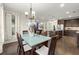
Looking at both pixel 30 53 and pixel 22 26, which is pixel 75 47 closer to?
pixel 30 53

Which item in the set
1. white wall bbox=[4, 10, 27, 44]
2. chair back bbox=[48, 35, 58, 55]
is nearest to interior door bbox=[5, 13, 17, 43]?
white wall bbox=[4, 10, 27, 44]

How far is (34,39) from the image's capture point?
1.79 meters

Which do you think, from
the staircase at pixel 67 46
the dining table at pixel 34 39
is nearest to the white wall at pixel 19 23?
the dining table at pixel 34 39

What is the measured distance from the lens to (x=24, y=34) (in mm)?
1710

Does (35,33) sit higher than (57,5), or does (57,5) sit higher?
(57,5)

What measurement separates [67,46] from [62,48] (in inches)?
4.0

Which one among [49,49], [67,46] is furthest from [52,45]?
[67,46]

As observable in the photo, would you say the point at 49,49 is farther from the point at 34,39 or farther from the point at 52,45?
the point at 34,39

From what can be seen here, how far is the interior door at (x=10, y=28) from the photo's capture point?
1675 millimetres

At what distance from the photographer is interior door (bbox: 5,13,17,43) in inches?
65.9

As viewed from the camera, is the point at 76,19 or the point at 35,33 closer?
the point at 76,19
